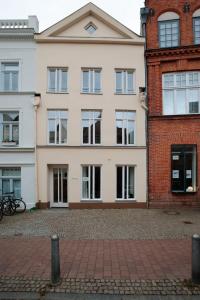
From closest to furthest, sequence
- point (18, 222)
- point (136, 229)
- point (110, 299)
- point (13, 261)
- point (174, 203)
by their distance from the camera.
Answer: point (110, 299) → point (13, 261) → point (136, 229) → point (18, 222) → point (174, 203)

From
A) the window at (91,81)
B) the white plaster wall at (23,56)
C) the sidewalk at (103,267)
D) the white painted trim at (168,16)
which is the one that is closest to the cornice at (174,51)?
the white painted trim at (168,16)

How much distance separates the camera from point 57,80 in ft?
45.3

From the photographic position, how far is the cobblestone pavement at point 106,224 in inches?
334

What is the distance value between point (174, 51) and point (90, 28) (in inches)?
197

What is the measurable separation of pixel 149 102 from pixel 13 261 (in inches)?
419

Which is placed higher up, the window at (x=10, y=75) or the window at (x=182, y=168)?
the window at (x=10, y=75)

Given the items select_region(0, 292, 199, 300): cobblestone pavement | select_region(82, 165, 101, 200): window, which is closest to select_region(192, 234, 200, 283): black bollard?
select_region(0, 292, 199, 300): cobblestone pavement

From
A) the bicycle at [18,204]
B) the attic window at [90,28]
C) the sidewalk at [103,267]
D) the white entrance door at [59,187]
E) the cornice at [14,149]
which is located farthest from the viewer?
the attic window at [90,28]

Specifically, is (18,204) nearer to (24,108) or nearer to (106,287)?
(24,108)

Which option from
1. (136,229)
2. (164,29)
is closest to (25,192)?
(136,229)

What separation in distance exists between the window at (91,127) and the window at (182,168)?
435cm

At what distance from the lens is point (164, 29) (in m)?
13.9

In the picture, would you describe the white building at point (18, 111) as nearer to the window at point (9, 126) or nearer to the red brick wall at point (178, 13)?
the window at point (9, 126)

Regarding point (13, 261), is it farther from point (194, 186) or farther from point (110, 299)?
point (194, 186)
